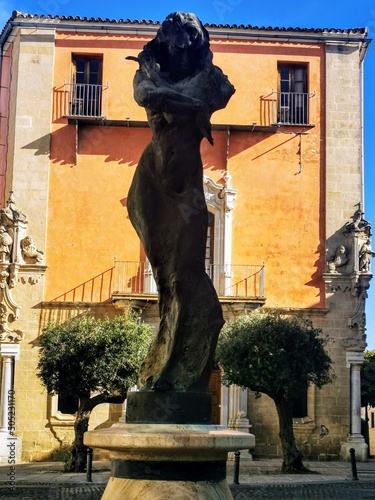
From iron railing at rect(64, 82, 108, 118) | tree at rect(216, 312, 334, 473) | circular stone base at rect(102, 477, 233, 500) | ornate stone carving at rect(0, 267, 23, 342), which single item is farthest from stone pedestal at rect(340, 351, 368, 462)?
circular stone base at rect(102, 477, 233, 500)

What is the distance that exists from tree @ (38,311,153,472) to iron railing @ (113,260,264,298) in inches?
164

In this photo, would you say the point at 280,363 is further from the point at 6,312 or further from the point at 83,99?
the point at 83,99

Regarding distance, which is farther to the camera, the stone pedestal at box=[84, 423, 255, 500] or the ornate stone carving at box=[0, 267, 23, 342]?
the ornate stone carving at box=[0, 267, 23, 342]

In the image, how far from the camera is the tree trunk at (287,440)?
59.7 feet

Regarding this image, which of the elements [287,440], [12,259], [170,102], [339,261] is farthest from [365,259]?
[170,102]

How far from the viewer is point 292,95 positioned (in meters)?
24.5

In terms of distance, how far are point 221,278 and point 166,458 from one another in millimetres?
18131

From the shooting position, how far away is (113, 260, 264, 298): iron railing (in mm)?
23234

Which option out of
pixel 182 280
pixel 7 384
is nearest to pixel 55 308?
pixel 7 384

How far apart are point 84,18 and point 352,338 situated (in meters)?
11.1

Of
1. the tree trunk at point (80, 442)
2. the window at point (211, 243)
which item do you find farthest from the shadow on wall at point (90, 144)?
the tree trunk at point (80, 442)

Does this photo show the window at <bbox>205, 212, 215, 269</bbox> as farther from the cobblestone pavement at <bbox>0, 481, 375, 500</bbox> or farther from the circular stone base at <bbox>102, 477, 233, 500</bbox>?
the circular stone base at <bbox>102, 477, 233, 500</bbox>

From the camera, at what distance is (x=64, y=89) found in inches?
950

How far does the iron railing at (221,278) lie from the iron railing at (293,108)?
164 inches
